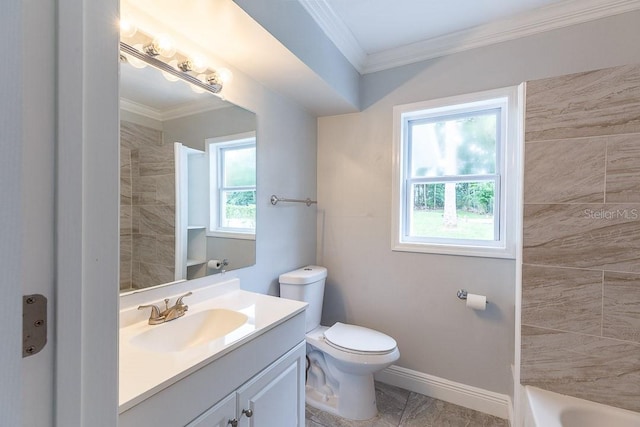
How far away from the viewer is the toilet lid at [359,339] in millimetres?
1696

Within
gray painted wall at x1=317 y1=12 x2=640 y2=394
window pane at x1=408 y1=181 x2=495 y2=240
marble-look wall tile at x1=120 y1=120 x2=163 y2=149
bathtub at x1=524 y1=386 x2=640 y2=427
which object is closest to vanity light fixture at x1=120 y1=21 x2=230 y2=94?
marble-look wall tile at x1=120 y1=120 x2=163 y2=149

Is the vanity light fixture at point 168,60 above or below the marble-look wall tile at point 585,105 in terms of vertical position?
above

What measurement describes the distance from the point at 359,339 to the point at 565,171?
4.67 feet

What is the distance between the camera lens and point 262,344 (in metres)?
1.11

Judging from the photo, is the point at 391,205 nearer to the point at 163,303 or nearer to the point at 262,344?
the point at 262,344

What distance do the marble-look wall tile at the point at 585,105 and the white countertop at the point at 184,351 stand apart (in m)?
1.48

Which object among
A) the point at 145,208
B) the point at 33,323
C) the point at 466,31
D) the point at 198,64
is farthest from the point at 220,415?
the point at 466,31

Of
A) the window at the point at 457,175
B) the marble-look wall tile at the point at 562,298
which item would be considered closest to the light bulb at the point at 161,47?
the window at the point at 457,175

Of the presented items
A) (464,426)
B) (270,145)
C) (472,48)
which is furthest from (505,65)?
(464,426)

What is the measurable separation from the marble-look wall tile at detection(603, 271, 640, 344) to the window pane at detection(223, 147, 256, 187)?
184 cm

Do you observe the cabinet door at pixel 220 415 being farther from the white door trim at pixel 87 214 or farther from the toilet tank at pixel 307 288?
the toilet tank at pixel 307 288

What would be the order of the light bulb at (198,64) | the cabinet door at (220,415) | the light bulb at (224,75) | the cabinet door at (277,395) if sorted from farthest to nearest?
the light bulb at (224,75) → the light bulb at (198,64) → the cabinet door at (277,395) → the cabinet door at (220,415)

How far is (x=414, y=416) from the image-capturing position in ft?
5.89
